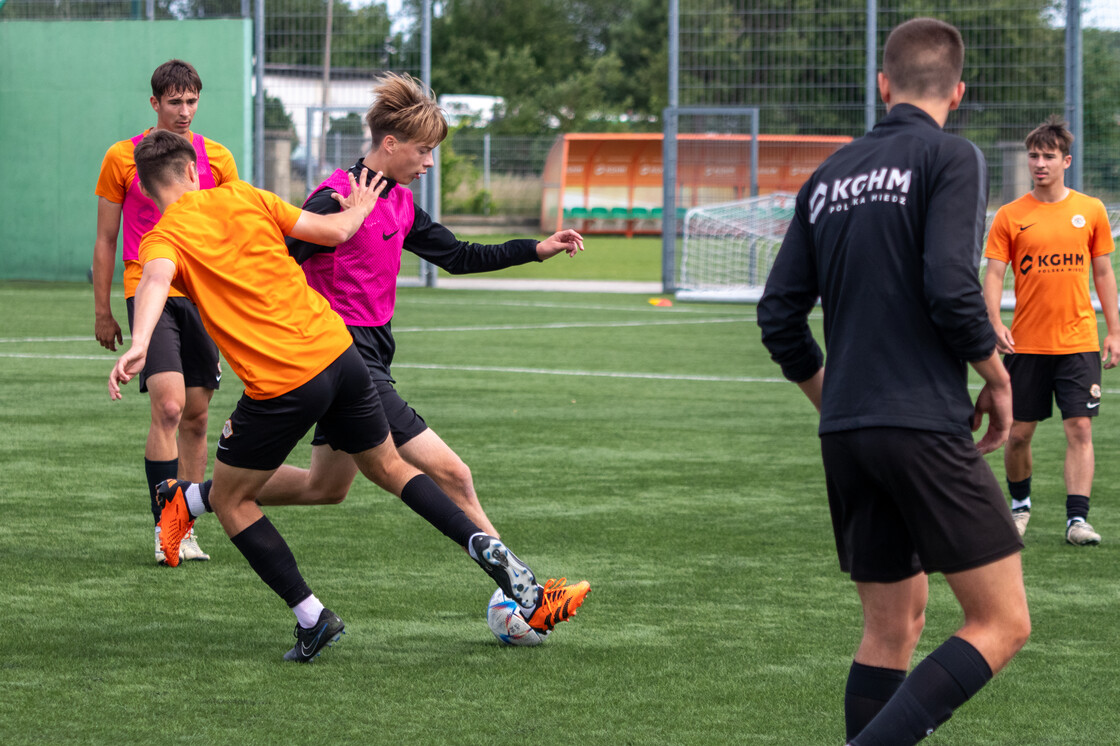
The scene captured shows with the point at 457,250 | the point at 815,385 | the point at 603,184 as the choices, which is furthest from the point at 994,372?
the point at 603,184

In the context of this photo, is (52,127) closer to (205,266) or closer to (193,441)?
(193,441)

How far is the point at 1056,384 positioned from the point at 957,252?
406 centimetres

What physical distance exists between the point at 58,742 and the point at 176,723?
32 cm

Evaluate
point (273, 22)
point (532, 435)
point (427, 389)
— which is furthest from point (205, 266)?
point (273, 22)

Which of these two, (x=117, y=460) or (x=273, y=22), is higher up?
(x=273, y=22)

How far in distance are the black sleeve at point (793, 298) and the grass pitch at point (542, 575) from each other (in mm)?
1199

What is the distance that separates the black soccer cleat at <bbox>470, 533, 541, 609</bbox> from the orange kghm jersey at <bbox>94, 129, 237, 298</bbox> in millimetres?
2263

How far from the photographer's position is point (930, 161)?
121 inches

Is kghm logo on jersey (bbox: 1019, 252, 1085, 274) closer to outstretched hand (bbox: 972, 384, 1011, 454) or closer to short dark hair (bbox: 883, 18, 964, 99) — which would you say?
outstretched hand (bbox: 972, 384, 1011, 454)

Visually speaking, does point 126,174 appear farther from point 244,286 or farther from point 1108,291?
point 1108,291

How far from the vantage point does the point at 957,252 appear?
3.01m

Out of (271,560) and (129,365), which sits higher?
(129,365)

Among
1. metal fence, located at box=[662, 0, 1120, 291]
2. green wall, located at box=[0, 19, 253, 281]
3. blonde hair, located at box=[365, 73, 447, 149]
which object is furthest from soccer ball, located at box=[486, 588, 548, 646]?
green wall, located at box=[0, 19, 253, 281]

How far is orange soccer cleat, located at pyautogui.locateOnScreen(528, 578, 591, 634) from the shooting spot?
15.5 ft
